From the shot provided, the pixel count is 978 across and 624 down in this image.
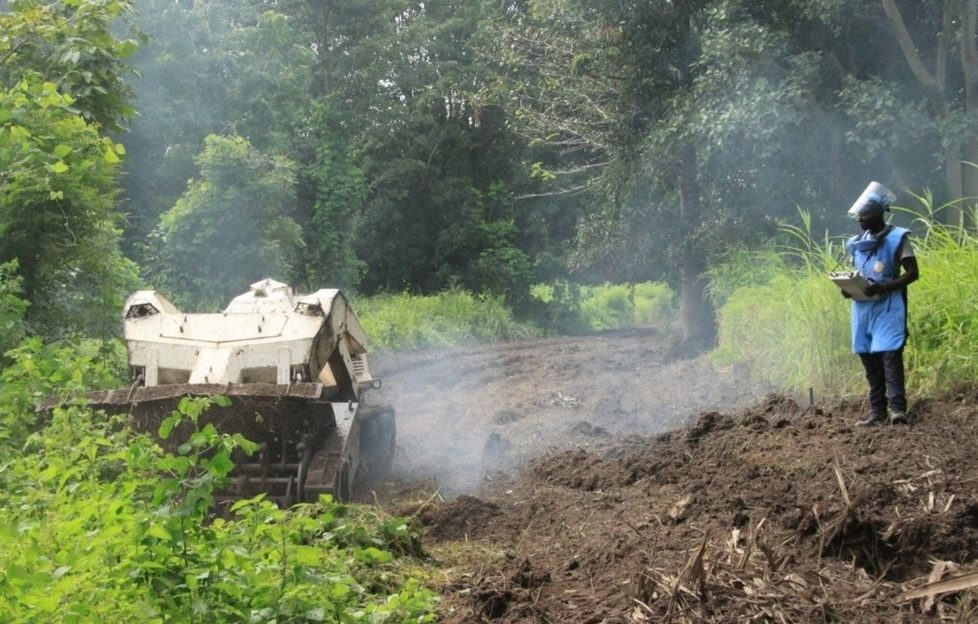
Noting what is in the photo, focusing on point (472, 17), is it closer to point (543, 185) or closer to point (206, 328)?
point (543, 185)

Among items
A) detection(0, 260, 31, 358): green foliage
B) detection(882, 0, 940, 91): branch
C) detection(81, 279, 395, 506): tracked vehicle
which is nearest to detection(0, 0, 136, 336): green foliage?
detection(0, 260, 31, 358): green foliage

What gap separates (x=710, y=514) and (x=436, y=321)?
2272cm

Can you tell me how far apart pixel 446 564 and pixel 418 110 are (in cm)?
3080

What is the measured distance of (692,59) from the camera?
20.0 meters

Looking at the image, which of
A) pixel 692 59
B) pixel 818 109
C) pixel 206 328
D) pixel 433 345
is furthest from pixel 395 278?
pixel 206 328

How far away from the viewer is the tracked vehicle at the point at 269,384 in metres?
9.53

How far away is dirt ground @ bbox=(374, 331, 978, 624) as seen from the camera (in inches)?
212

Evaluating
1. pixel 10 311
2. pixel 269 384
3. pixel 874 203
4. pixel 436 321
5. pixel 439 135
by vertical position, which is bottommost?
pixel 436 321

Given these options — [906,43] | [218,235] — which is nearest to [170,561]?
[906,43]

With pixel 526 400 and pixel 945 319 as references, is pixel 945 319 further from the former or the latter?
pixel 526 400

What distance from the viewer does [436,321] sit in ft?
96.9

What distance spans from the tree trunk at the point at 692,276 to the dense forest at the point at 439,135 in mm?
55

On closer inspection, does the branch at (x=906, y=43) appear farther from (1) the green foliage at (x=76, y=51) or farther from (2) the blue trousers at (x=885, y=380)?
(1) the green foliage at (x=76, y=51)

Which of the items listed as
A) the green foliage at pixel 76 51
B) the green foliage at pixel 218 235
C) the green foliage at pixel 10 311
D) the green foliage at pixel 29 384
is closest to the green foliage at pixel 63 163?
the green foliage at pixel 76 51
